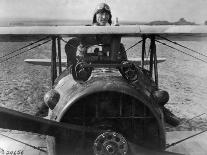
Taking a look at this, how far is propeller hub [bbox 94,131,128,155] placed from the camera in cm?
411

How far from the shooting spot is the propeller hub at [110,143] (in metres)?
4.11

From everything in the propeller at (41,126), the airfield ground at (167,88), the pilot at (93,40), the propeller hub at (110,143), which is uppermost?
the pilot at (93,40)

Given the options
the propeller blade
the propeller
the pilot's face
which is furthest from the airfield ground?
the propeller blade

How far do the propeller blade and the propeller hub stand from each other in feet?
0.45

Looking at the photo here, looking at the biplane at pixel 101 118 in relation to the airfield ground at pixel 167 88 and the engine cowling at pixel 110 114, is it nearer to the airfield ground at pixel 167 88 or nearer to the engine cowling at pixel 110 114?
the engine cowling at pixel 110 114

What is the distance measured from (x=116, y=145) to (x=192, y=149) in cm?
361

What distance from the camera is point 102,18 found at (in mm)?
7559

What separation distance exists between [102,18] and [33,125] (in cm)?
398

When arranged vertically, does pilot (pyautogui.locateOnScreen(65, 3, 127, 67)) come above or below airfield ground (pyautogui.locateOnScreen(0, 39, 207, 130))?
above

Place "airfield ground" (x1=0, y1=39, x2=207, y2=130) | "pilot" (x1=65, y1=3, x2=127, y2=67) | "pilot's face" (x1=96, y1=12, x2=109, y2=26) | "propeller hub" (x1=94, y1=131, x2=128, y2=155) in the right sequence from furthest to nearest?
"airfield ground" (x1=0, y1=39, x2=207, y2=130) → "pilot's face" (x1=96, y1=12, x2=109, y2=26) → "pilot" (x1=65, y1=3, x2=127, y2=67) → "propeller hub" (x1=94, y1=131, x2=128, y2=155)

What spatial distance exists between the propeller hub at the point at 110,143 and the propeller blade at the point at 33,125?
14 cm

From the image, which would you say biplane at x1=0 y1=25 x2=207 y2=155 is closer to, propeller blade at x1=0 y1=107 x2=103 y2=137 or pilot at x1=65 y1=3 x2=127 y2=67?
propeller blade at x1=0 y1=107 x2=103 y2=137

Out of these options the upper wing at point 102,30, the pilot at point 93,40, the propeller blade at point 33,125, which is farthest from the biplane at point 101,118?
the pilot at point 93,40

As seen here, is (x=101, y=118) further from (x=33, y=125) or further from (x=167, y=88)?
(x=167, y=88)
